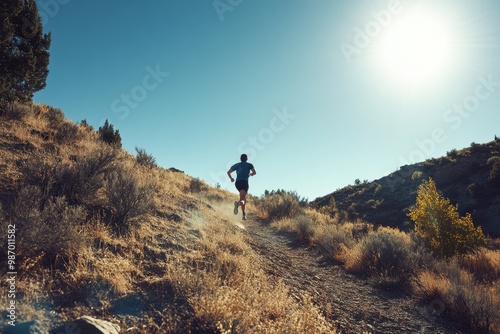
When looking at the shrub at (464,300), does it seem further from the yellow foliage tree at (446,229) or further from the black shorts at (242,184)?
the black shorts at (242,184)

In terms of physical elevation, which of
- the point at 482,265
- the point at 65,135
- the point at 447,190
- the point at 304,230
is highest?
the point at 65,135

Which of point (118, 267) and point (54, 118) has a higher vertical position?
point (54, 118)

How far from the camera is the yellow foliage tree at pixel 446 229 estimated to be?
858cm

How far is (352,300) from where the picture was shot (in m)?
5.36

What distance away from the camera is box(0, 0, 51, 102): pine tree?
35.6ft

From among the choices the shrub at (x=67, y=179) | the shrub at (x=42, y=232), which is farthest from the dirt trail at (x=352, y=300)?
the shrub at (x=67, y=179)

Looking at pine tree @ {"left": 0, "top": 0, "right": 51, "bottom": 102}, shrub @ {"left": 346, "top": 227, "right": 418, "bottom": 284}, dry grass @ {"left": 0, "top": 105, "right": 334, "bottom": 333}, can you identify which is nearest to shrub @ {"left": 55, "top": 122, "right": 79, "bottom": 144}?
pine tree @ {"left": 0, "top": 0, "right": 51, "bottom": 102}

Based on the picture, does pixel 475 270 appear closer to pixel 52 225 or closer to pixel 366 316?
pixel 366 316

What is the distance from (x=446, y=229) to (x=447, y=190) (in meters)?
15.3

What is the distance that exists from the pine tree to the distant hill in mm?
21749

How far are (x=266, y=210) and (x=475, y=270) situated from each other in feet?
34.9

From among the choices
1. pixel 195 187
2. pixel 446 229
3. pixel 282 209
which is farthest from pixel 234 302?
pixel 195 187

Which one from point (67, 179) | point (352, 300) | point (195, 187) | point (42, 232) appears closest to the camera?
point (42, 232)

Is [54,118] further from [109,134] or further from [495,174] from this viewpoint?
[495,174]
